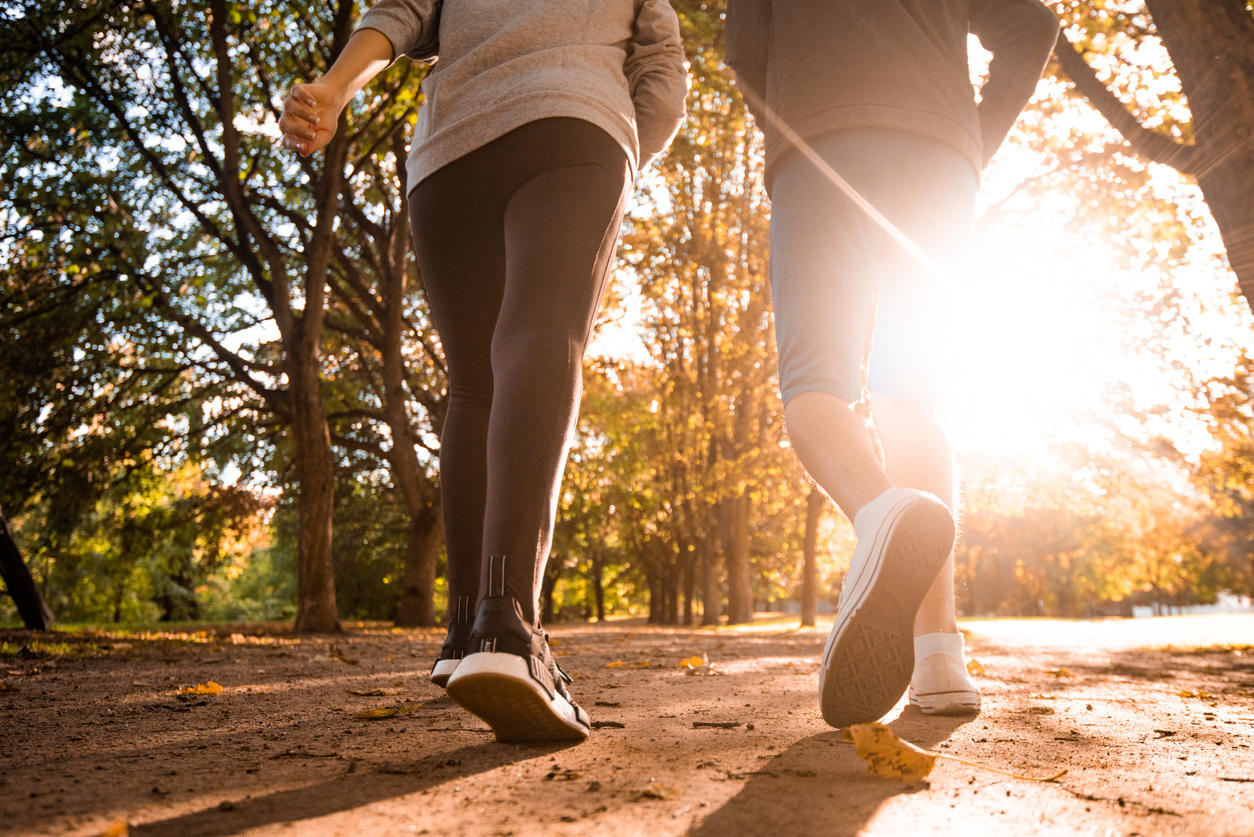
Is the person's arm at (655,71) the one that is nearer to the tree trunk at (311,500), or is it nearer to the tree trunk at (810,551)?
the tree trunk at (311,500)

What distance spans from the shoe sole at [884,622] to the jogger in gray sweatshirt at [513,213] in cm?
53

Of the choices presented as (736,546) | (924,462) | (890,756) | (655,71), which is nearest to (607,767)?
(890,756)

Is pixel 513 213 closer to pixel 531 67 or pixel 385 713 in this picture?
pixel 531 67

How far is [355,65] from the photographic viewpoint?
7.28 feet

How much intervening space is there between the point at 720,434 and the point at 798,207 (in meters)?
16.3

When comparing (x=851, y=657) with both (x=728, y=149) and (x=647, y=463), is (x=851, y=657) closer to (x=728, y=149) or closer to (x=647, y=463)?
(x=728, y=149)

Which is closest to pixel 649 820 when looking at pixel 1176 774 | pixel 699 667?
pixel 1176 774

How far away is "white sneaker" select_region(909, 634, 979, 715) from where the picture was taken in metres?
2.33

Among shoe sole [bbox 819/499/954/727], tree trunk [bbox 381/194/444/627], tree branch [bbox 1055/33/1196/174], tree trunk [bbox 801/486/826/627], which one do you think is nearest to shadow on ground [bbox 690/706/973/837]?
shoe sole [bbox 819/499/954/727]

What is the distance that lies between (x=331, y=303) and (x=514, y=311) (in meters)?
15.5

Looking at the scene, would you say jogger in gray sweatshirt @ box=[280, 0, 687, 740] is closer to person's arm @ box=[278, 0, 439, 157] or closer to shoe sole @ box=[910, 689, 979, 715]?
person's arm @ box=[278, 0, 439, 157]

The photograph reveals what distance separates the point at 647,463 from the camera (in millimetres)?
20750

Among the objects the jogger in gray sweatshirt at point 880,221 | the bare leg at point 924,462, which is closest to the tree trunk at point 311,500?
the jogger in gray sweatshirt at point 880,221

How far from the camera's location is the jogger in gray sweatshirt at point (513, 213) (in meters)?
1.92
